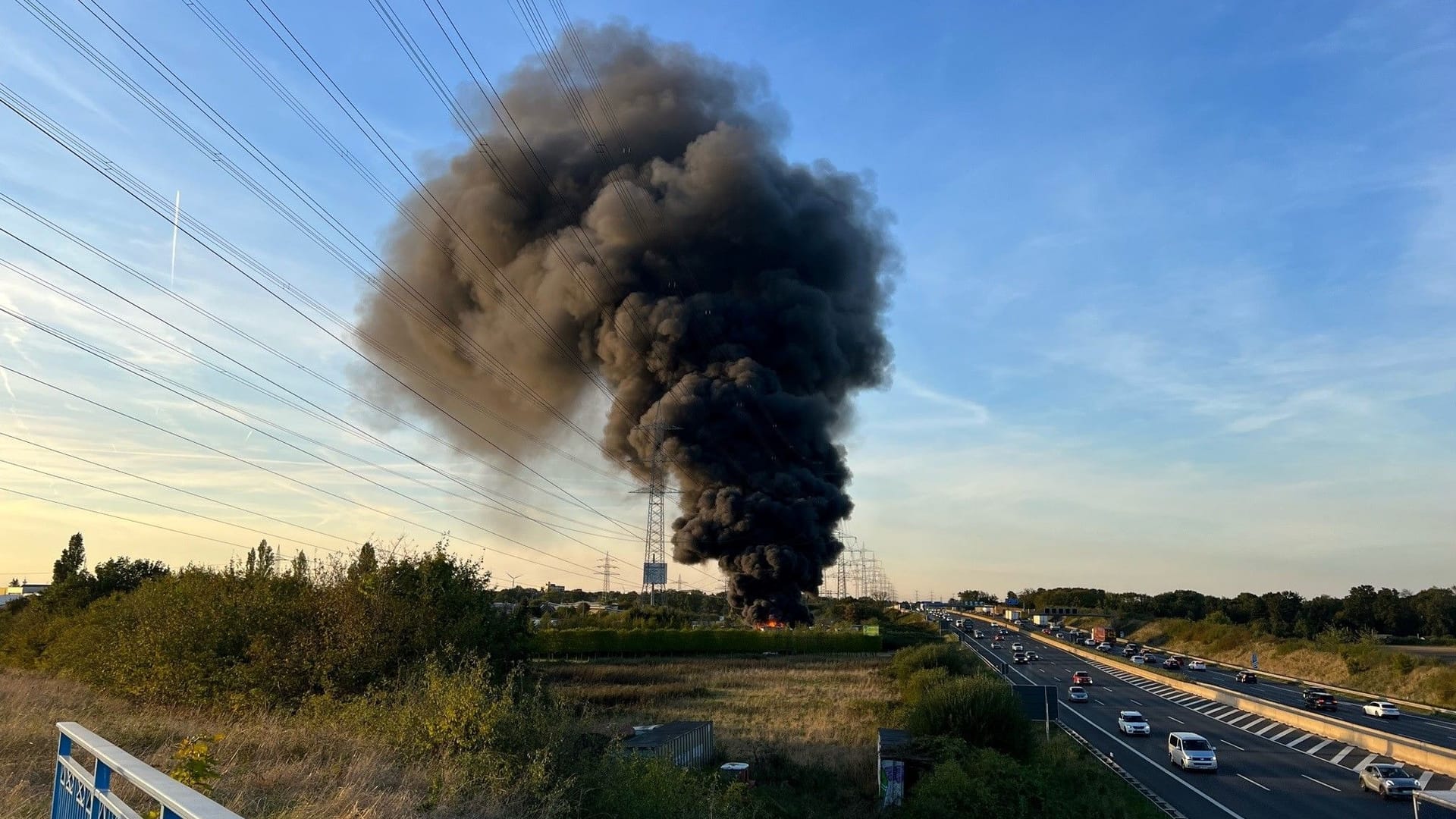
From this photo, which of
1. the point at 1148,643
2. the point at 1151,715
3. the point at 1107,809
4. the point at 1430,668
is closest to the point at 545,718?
the point at 1107,809

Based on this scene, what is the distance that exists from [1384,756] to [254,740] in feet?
134

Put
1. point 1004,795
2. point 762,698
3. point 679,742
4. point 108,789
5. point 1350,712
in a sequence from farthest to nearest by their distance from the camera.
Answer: point 1350,712 < point 762,698 < point 679,742 < point 1004,795 < point 108,789

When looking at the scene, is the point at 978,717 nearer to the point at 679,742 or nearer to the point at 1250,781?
the point at 1250,781

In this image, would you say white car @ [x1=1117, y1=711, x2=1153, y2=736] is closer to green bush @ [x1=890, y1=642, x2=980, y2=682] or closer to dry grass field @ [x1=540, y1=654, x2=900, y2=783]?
green bush @ [x1=890, y1=642, x2=980, y2=682]

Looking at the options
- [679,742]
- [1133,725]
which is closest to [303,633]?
[679,742]

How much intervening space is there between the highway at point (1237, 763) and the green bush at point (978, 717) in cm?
471

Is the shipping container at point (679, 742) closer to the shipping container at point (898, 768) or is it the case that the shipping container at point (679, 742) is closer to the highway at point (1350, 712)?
the shipping container at point (898, 768)

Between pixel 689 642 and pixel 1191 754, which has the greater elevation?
pixel 1191 754

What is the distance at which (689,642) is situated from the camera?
249 ft

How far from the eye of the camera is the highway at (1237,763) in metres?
26.5

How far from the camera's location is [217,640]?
65.6 feet

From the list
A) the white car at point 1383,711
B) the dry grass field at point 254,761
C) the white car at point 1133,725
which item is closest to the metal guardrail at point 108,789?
the dry grass field at point 254,761

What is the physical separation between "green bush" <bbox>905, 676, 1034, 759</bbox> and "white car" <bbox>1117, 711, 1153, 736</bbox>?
14.0 m

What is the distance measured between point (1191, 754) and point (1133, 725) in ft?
32.2
